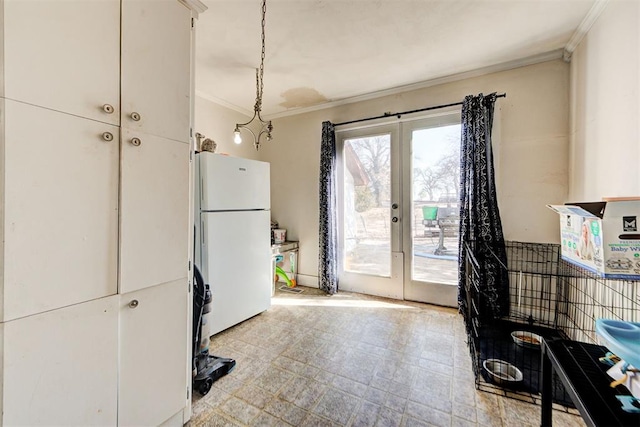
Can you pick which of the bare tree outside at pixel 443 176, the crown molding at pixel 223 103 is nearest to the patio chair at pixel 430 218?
the bare tree outside at pixel 443 176

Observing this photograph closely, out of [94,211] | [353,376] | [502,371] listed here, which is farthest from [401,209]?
[94,211]

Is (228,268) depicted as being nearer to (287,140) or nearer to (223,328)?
(223,328)

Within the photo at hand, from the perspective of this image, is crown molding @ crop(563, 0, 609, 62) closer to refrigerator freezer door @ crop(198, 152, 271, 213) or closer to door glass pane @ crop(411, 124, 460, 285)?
door glass pane @ crop(411, 124, 460, 285)

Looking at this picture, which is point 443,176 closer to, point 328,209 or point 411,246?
point 411,246

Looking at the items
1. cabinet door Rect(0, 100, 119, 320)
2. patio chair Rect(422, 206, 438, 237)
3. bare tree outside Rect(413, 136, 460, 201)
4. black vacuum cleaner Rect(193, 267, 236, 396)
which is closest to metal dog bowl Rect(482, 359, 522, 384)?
patio chair Rect(422, 206, 438, 237)

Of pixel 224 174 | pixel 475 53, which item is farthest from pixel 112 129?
pixel 475 53

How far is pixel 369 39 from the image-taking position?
6.99 ft

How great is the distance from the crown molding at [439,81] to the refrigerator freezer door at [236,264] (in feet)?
5.68

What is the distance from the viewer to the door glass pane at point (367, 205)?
3188 mm

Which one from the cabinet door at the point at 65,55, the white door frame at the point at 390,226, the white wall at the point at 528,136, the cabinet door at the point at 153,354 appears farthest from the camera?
the white door frame at the point at 390,226

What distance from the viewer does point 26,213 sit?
0.87 meters

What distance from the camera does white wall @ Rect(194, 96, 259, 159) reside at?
3.12 metres

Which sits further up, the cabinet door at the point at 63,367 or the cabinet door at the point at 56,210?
the cabinet door at the point at 56,210

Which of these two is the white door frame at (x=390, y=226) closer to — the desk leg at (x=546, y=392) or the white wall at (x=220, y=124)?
the white wall at (x=220, y=124)
